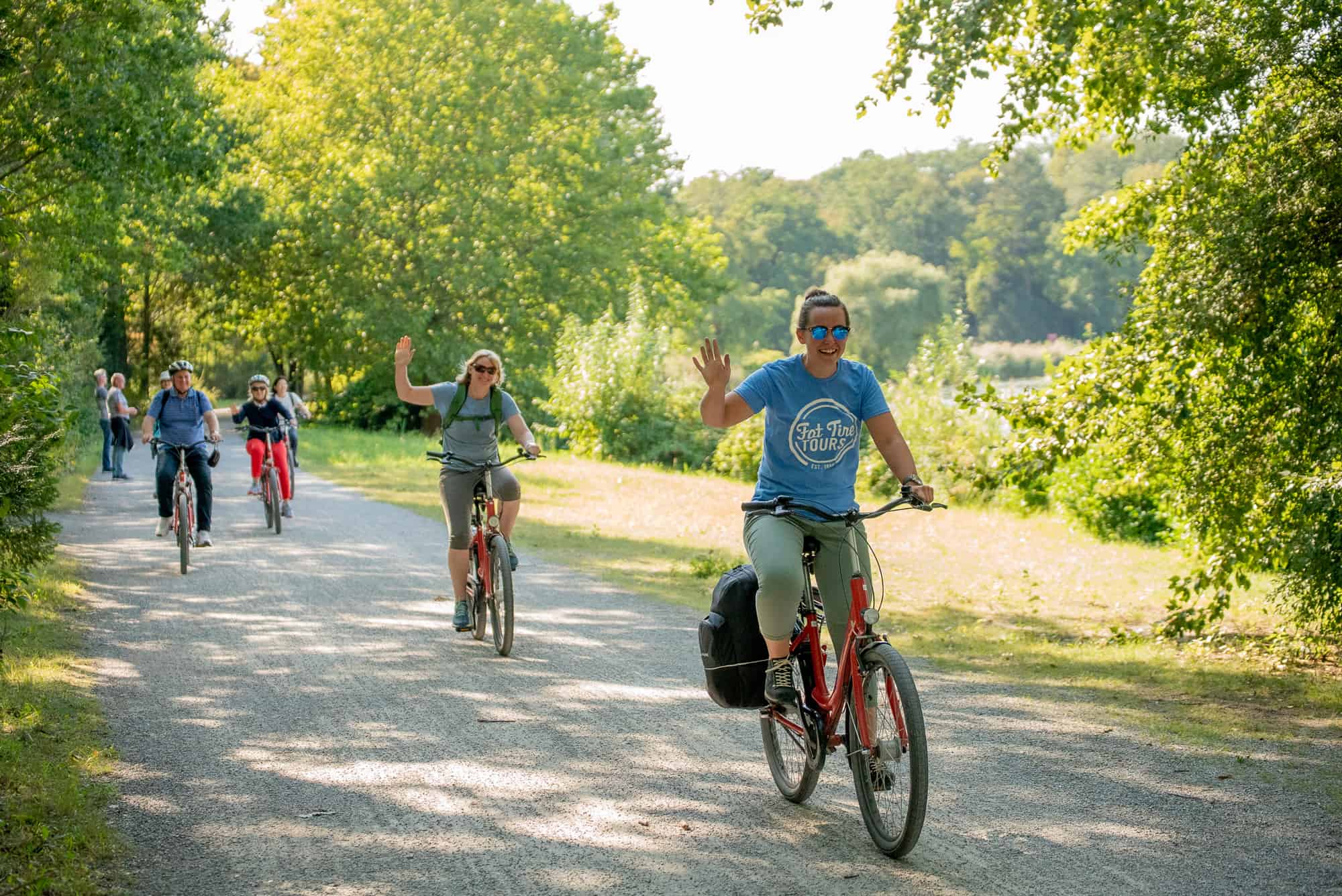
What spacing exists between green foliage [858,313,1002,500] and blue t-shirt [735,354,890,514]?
664 inches

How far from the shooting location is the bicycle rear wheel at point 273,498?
15.9 metres

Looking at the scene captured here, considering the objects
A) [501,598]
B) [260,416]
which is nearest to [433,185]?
[260,416]

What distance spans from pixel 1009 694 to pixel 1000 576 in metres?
6.15

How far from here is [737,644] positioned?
559cm

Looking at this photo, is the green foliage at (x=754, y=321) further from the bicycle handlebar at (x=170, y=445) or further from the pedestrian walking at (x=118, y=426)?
the bicycle handlebar at (x=170, y=445)

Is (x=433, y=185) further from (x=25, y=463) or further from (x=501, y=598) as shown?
(x=25, y=463)

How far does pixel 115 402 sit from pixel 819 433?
20209 mm

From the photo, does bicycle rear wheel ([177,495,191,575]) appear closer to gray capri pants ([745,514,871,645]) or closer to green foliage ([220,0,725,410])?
gray capri pants ([745,514,871,645])

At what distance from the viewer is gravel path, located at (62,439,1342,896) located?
4902mm

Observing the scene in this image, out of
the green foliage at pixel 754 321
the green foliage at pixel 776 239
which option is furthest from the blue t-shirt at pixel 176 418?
the green foliage at pixel 776 239

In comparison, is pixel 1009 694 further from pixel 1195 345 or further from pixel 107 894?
pixel 107 894

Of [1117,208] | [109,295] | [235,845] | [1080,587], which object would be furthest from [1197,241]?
[109,295]

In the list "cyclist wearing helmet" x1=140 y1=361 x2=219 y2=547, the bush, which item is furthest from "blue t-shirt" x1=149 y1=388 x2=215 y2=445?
A: the bush

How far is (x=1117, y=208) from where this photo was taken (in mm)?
10789
